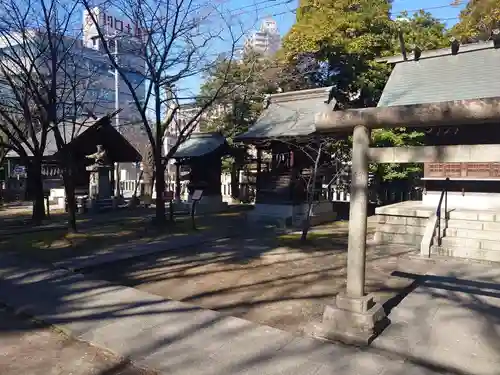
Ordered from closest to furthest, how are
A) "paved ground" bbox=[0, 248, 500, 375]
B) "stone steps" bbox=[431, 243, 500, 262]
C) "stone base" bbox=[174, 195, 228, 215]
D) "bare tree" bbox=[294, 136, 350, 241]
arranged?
1. "paved ground" bbox=[0, 248, 500, 375]
2. "stone steps" bbox=[431, 243, 500, 262]
3. "bare tree" bbox=[294, 136, 350, 241]
4. "stone base" bbox=[174, 195, 228, 215]

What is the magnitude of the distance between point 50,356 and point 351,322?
11.1ft

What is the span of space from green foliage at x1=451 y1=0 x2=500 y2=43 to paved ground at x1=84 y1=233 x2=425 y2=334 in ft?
41.6

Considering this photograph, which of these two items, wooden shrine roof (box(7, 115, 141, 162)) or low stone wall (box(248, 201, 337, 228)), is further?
wooden shrine roof (box(7, 115, 141, 162))

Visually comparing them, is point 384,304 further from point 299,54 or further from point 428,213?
point 299,54

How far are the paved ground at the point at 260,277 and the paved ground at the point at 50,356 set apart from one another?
1856mm

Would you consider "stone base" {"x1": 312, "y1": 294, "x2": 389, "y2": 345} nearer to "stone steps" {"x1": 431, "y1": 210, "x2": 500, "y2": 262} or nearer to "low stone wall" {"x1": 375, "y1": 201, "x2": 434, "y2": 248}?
"stone steps" {"x1": 431, "y1": 210, "x2": 500, "y2": 262}

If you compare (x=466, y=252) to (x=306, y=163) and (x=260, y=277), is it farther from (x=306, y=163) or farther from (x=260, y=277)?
(x=306, y=163)

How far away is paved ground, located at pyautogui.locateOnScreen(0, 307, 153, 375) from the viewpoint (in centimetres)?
413

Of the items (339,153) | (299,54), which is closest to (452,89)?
(339,153)

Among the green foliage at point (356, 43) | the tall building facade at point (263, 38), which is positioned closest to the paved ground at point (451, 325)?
the tall building facade at point (263, 38)

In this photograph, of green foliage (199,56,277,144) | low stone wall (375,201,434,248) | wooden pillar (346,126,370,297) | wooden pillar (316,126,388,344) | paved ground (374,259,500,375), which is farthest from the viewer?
green foliage (199,56,277,144)

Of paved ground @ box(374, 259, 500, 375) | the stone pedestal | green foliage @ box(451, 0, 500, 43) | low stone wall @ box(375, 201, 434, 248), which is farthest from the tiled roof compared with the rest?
the stone pedestal

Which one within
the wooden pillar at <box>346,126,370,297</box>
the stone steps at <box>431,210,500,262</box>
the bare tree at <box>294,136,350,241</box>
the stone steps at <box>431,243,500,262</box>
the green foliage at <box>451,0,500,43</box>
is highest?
the green foliage at <box>451,0,500,43</box>

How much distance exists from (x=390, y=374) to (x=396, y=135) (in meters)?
13.9
